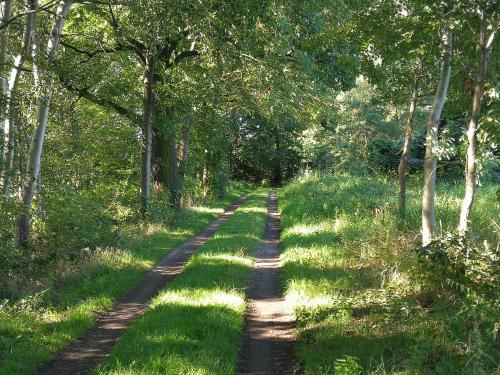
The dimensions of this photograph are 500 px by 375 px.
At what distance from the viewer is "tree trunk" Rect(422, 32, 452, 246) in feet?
21.5

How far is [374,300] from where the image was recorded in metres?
6.65

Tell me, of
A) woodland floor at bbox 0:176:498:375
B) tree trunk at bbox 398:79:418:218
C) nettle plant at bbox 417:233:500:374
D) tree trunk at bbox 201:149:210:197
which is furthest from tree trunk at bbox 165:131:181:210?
nettle plant at bbox 417:233:500:374

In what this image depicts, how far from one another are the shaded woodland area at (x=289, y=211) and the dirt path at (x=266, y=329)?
214 mm

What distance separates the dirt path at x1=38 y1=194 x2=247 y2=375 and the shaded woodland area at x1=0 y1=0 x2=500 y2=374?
22 centimetres

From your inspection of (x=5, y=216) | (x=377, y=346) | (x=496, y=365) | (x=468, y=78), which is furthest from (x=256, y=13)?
(x=5, y=216)

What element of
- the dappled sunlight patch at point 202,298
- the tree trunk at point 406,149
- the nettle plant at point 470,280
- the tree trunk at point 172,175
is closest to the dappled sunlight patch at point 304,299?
the dappled sunlight patch at point 202,298

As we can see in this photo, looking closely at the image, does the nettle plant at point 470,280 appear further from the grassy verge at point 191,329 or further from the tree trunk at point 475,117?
the grassy verge at point 191,329

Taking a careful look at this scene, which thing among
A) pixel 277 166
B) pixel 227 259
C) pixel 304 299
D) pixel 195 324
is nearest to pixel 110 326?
pixel 195 324

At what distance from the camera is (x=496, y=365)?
4.46 meters

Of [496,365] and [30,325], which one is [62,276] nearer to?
[30,325]

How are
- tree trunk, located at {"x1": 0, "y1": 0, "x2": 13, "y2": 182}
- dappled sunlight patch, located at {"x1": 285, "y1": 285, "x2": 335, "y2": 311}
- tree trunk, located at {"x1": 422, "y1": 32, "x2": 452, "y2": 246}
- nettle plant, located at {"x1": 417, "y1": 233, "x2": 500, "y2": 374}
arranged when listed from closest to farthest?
nettle plant, located at {"x1": 417, "y1": 233, "x2": 500, "y2": 374}, tree trunk, located at {"x1": 422, "y1": 32, "x2": 452, "y2": 246}, dappled sunlight patch, located at {"x1": 285, "y1": 285, "x2": 335, "y2": 311}, tree trunk, located at {"x1": 0, "y1": 0, "x2": 13, "y2": 182}

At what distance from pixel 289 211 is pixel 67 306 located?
12.3m

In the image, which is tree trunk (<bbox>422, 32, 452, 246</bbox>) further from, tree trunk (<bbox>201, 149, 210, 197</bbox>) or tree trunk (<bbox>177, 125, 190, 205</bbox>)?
tree trunk (<bbox>201, 149, 210, 197</bbox>)

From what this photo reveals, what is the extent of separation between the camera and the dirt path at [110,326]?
214 inches
